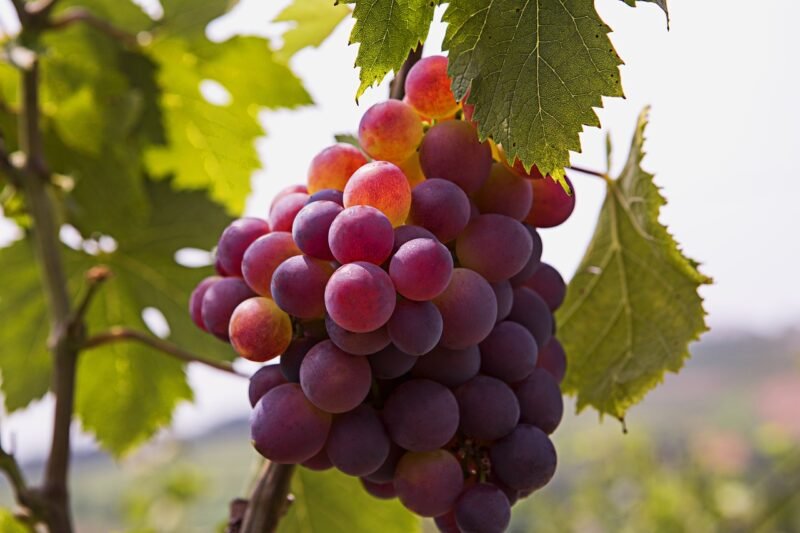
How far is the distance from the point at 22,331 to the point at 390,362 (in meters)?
0.76

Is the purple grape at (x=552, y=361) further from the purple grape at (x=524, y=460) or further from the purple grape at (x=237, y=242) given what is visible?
the purple grape at (x=237, y=242)

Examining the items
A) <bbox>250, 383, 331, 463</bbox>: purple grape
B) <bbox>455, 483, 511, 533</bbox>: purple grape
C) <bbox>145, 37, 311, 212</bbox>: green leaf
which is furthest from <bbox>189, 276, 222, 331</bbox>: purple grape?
<bbox>145, 37, 311, 212</bbox>: green leaf

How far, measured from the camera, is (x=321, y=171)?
1.83ft

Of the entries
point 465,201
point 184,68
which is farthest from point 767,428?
point 465,201

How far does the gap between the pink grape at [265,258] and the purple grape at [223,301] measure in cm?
2

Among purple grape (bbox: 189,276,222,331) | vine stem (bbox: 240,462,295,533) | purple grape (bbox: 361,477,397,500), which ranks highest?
purple grape (bbox: 189,276,222,331)

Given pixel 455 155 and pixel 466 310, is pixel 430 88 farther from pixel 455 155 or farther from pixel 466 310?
pixel 466 310

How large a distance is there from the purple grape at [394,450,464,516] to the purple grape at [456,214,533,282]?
0.41 ft

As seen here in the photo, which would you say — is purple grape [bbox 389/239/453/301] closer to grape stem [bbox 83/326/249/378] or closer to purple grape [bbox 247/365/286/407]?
purple grape [bbox 247/365/286/407]

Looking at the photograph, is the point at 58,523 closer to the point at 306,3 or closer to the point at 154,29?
the point at 306,3

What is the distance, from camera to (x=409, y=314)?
1.58 feet

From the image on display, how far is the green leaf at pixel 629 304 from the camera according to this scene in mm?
666

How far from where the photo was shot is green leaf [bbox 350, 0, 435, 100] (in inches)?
18.9

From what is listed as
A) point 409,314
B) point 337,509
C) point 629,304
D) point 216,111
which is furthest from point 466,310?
point 216,111
